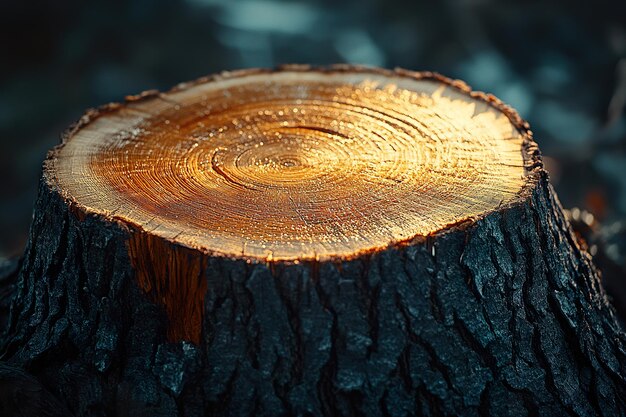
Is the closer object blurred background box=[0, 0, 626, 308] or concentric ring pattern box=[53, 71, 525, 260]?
concentric ring pattern box=[53, 71, 525, 260]

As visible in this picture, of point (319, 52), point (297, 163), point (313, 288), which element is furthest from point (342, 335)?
point (319, 52)

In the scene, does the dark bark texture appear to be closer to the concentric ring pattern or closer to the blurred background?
the concentric ring pattern

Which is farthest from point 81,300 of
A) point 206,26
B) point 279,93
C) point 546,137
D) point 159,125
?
point 206,26

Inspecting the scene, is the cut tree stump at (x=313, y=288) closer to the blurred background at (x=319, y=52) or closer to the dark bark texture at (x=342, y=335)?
the dark bark texture at (x=342, y=335)

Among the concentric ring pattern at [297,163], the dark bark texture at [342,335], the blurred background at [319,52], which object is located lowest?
the dark bark texture at [342,335]

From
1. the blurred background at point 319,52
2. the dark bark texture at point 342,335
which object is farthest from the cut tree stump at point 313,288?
the blurred background at point 319,52

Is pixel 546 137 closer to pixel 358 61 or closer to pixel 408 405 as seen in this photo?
pixel 358 61

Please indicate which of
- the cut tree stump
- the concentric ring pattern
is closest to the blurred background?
the concentric ring pattern
